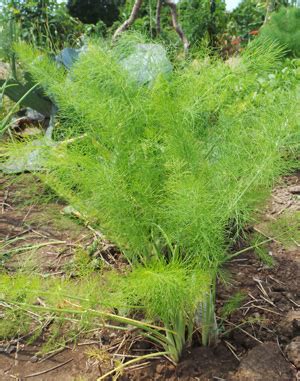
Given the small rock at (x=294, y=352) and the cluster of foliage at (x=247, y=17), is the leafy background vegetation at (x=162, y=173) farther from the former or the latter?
the cluster of foliage at (x=247, y=17)

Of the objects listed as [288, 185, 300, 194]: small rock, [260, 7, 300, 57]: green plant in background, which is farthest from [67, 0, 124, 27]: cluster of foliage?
[288, 185, 300, 194]: small rock

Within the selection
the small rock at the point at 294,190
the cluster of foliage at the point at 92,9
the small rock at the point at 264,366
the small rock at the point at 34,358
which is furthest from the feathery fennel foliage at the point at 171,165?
the cluster of foliage at the point at 92,9

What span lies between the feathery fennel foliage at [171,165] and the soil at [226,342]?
0.07 metres

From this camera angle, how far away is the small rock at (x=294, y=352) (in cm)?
112

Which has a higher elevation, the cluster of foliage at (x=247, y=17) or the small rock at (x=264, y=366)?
the small rock at (x=264, y=366)

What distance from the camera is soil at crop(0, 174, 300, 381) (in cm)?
112

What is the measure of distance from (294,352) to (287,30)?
3576mm

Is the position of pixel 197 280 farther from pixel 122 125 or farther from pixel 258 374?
pixel 122 125

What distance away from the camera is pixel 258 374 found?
1.07 m

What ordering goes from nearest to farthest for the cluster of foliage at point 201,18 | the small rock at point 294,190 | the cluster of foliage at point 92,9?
the small rock at point 294,190, the cluster of foliage at point 201,18, the cluster of foliage at point 92,9

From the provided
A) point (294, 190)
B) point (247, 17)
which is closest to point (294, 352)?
point (294, 190)

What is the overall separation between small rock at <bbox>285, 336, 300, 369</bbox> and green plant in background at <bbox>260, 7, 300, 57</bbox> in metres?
3.04

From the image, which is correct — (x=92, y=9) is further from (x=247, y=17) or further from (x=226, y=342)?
(x=226, y=342)

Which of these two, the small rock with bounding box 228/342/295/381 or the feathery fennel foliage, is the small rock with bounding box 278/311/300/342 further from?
the feathery fennel foliage
